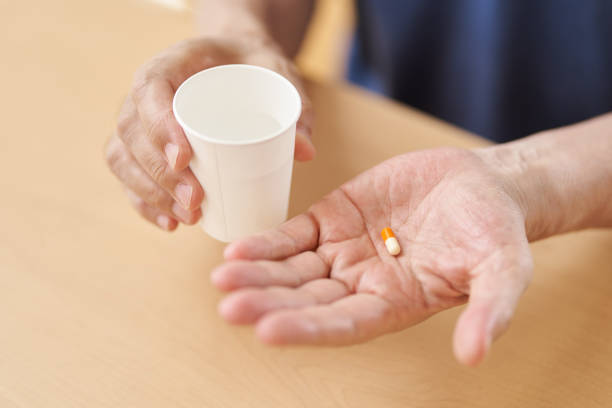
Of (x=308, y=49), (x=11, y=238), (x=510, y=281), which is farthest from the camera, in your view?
(x=308, y=49)

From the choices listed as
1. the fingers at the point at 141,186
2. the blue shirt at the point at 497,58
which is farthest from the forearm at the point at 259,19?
the fingers at the point at 141,186

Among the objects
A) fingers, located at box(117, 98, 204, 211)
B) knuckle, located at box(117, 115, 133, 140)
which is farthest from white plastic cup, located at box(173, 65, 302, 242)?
knuckle, located at box(117, 115, 133, 140)

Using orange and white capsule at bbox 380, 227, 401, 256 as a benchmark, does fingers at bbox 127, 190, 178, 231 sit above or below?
below

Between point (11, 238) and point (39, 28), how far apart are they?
615mm

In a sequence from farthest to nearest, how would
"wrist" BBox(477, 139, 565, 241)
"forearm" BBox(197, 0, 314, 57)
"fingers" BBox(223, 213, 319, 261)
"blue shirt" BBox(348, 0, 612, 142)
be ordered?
"blue shirt" BBox(348, 0, 612, 142)
"forearm" BBox(197, 0, 314, 57)
"wrist" BBox(477, 139, 565, 241)
"fingers" BBox(223, 213, 319, 261)

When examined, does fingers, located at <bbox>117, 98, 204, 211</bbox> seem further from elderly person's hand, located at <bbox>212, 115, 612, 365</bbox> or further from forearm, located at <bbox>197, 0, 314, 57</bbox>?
forearm, located at <bbox>197, 0, 314, 57</bbox>

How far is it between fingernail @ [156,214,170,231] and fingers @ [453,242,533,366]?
45cm

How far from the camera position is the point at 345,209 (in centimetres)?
78

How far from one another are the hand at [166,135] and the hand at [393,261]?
0.40 ft

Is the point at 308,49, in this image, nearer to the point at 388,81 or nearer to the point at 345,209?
the point at 388,81

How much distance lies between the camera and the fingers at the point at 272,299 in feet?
1.82

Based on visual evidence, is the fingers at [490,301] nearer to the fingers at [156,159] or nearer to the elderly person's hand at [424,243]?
the elderly person's hand at [424,243]

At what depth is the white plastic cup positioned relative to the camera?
65 centimetres

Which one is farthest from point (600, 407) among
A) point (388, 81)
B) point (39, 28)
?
point (39, 28)
